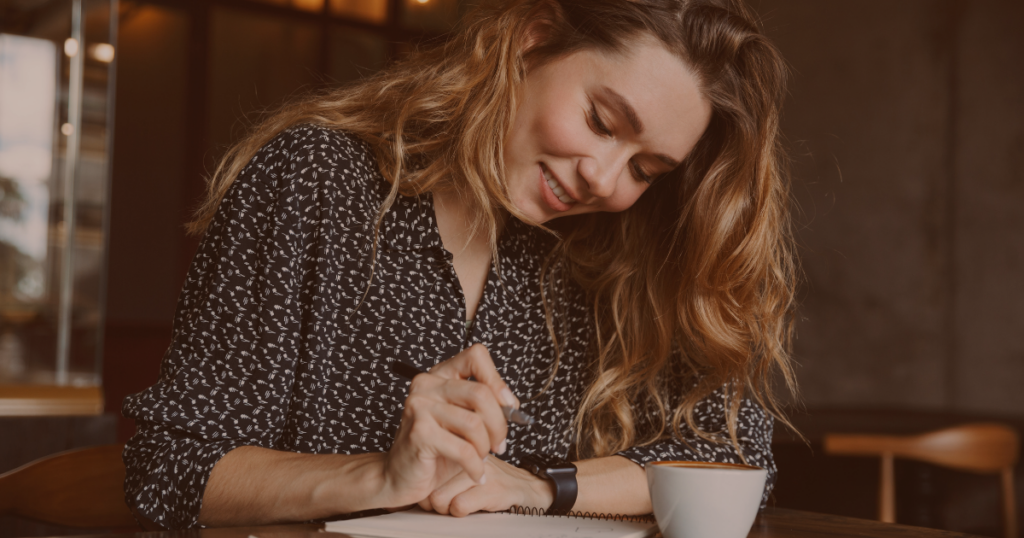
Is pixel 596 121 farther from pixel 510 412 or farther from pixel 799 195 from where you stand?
pixel 799 195

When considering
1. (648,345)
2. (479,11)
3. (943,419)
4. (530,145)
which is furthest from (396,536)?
(943,419)

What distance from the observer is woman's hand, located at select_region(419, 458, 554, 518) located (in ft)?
2.87

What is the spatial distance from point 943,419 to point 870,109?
165 centimetres

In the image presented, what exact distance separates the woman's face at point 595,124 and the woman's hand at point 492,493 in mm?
398

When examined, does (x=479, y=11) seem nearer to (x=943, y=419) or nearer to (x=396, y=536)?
(x=396, y=536)

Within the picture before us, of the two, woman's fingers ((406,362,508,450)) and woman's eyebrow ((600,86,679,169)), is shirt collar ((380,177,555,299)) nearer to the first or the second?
woman's eyebrow ((600,86,679,169))

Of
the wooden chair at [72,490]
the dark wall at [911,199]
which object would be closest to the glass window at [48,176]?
the wooden chair at [72,490]

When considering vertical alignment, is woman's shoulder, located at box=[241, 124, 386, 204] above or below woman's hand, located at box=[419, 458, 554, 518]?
above

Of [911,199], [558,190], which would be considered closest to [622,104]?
[558,190]

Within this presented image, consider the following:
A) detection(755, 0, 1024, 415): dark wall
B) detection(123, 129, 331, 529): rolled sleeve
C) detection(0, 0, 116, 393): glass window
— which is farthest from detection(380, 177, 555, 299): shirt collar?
detection(755, 0, 1024, 415): dark wall

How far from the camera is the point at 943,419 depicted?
3.38 metres

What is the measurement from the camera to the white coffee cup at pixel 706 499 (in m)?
0.74

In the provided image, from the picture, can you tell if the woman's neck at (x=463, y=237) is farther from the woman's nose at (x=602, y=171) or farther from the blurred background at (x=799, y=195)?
the blurred background at (x=799, y=195)

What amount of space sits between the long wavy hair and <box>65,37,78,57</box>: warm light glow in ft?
7.28
